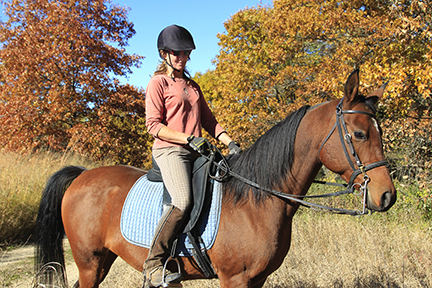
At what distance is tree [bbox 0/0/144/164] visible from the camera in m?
11.0

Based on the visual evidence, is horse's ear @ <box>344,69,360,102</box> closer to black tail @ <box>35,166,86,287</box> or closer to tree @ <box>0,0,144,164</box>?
black tail @ <box>35,166,86,287</box>

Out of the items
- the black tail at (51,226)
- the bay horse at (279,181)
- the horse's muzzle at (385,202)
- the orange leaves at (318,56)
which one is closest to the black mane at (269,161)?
the bay horse at (279,181)

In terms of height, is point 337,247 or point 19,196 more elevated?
point 19,196

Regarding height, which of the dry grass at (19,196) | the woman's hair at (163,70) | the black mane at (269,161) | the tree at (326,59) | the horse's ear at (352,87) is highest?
the tree at (326,59)

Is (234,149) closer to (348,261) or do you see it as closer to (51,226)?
(51,226)

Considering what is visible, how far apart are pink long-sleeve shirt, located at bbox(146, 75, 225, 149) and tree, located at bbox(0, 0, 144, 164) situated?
8904mm

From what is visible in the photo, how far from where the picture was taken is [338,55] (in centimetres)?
1016

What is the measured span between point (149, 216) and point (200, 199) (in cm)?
55

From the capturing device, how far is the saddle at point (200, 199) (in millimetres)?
2525

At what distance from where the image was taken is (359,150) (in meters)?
2.20

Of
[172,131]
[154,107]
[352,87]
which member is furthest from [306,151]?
[154,107]

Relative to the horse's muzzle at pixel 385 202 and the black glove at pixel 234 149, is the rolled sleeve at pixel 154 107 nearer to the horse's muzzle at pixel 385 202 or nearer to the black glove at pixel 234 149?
the black glove at pixel 234 149

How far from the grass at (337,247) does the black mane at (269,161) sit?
193 centimetres

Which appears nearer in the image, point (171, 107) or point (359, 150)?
point (359, 150)
